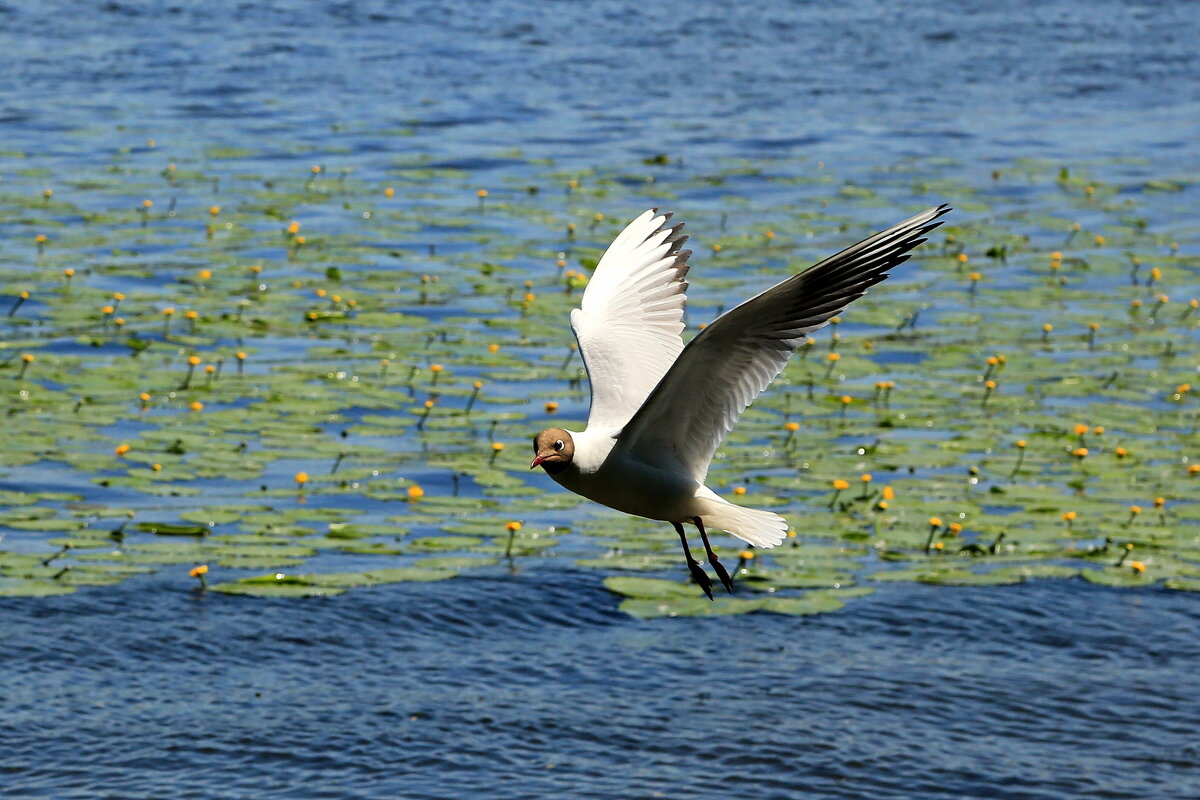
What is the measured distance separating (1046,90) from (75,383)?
53.5ft

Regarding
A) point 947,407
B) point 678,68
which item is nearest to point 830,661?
point 947,407

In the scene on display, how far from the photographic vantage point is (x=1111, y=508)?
10.9 m

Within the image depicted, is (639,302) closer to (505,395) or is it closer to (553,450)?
(553,450)

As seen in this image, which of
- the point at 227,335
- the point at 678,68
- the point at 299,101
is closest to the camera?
the point at 227,335

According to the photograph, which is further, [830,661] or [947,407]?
[947,407]

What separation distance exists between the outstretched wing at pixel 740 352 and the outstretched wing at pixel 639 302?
87 cm

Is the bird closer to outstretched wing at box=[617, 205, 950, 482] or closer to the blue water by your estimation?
outstretched wing at box=[617, 205, 950, 482]

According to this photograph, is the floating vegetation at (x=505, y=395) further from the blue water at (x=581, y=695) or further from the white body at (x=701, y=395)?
the white body at (x=701, y=395)

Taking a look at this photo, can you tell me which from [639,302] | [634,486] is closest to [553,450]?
[634,486]

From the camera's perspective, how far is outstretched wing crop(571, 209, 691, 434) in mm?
6680

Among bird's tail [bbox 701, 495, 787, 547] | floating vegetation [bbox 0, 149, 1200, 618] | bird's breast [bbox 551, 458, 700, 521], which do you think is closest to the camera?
bird's breast [bbox 551, 458, 700, 521]

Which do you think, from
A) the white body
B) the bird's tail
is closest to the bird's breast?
the white body

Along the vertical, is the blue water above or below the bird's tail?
below

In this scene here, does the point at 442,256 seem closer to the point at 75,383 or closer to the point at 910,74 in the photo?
the point at 75,383
